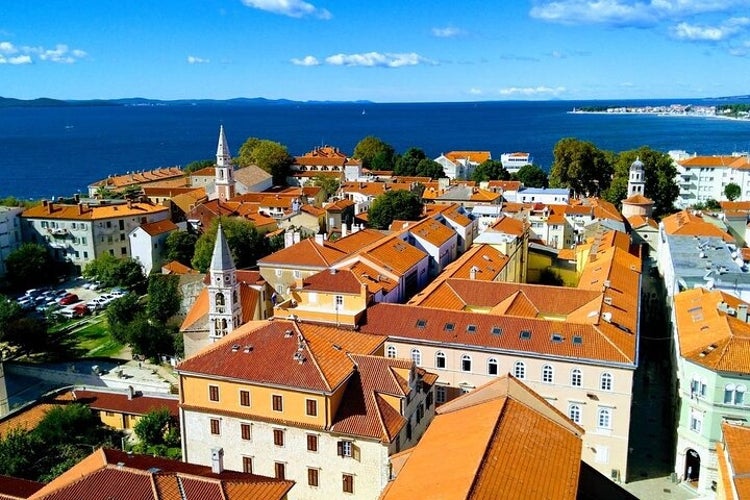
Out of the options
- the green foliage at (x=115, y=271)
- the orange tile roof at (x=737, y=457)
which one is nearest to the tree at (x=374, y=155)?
the green foliage at (x=115, y=271)

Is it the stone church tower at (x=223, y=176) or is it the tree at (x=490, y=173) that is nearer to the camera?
the stone church tower at (x=223, y=176)

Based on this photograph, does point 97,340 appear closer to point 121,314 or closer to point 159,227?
point 121,314

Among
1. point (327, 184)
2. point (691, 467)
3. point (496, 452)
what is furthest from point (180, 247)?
point (496, 452)

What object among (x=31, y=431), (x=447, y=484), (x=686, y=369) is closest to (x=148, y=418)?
(x=31, y=431)

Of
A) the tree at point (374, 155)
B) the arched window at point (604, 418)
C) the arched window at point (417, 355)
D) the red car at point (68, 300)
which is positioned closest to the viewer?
the arched window at point (604, 418)

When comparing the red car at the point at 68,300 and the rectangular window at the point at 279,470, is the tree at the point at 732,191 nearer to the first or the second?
the red car at the point at 68,300
